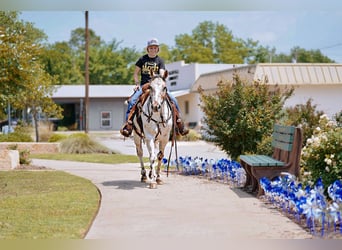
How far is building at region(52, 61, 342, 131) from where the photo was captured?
27156 millimetres

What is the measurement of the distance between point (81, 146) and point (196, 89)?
16.6 meters

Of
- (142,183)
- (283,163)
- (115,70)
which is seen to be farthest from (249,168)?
(115,70)

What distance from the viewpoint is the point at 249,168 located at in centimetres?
1115

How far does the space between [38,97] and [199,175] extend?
1443cm

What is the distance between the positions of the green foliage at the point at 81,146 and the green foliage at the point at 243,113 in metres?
8.95

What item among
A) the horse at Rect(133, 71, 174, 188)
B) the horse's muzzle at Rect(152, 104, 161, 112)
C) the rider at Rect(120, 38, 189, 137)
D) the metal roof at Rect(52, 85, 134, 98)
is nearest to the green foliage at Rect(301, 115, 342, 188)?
the horse's muzzle at Rect(152, 104, 161, 112)

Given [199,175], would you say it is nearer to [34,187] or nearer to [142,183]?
[142,183]

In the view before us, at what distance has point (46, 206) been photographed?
9.53 metres

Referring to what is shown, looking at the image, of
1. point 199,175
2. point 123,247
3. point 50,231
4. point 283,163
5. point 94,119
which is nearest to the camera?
point 123,247

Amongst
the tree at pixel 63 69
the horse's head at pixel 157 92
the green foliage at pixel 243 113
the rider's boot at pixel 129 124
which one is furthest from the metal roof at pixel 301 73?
the tree at pixel 63 69

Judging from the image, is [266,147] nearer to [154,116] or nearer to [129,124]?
[154,116]

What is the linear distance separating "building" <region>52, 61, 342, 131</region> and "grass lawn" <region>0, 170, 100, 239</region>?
21.9 feet

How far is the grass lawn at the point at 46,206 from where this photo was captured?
25.0 ft

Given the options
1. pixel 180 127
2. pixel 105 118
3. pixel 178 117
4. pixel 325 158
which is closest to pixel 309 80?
pixel 180 127
